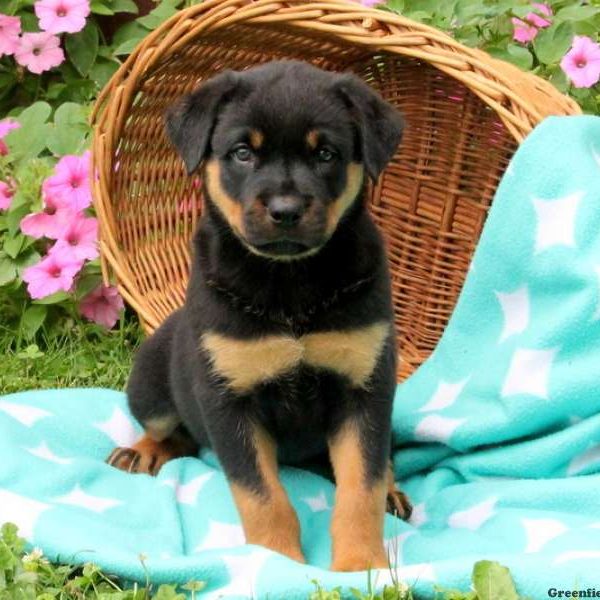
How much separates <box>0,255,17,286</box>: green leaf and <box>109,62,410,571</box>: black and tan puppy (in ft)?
4.97

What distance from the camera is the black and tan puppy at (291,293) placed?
258 cm

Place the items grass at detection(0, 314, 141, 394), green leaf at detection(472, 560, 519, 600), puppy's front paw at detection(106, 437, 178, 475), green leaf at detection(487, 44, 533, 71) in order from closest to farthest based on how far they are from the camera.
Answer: green leaf at detection(472, 560, 519, 600), puppy's front paw at detection(106, 437, 178, 475), grass at detection(0, 314, 141, 394), green leaf at detection(487, 44, 533, 71)

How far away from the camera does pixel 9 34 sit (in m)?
4.68

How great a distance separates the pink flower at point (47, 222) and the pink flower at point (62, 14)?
0.82 metres

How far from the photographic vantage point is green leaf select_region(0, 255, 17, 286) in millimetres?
4141

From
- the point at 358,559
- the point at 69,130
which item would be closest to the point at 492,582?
the point at 358,559

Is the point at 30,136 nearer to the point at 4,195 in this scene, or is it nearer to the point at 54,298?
the point at 4,195

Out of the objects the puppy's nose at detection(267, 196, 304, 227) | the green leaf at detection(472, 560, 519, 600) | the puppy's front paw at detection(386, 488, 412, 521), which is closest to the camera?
the green leaf at detection(472, 560, 519, 600)

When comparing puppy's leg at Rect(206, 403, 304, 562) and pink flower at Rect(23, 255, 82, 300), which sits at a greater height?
puppy's leg at Rect(206, 403, 304, 562)

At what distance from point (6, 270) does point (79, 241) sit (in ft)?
1.00

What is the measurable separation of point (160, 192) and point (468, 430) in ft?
5.06

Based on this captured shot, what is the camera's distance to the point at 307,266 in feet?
9.04

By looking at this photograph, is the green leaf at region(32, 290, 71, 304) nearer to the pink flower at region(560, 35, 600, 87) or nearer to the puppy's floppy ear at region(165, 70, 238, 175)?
the puppy's floppy ear at region(165, 70, 238, 175)

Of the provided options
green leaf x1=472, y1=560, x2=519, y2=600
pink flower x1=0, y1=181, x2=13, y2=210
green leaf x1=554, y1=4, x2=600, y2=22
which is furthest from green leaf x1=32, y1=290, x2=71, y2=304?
green leaf x1=472, y1=560, x2=519, y2=600
